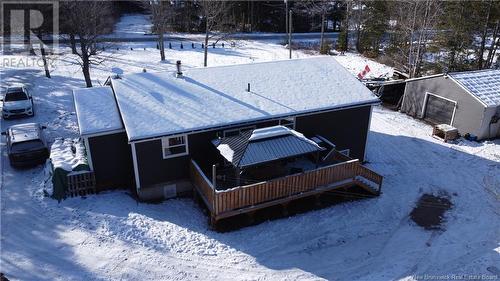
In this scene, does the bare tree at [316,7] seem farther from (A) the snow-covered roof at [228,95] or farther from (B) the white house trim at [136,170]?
(B) the white house trim at [136,170]

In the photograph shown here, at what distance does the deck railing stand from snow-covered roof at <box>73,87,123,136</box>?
352 cm

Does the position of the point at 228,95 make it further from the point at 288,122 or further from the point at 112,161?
the point at 112,161

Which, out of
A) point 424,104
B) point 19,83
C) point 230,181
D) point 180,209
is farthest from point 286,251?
point 19,83

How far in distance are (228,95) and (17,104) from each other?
13483 millimetres

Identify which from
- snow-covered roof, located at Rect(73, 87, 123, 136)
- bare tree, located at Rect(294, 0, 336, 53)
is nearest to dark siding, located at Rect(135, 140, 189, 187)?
snow-covered roof, located at Rect(73, 87, 123, 136)

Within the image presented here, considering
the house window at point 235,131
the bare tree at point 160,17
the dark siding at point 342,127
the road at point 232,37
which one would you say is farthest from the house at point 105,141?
the road at point 232,37

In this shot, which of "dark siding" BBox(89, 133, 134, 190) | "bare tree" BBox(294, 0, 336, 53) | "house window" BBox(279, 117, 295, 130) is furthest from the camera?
"bare tree" BBox(294, 0, 336, 53)

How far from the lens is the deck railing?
46.0 ft

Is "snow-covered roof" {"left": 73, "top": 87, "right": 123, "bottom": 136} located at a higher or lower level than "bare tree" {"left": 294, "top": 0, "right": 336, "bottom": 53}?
lower

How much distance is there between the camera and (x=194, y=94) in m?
16.9

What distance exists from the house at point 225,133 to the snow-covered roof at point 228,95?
4 centimetres

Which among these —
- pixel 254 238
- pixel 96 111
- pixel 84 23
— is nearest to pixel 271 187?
pixel 254 238

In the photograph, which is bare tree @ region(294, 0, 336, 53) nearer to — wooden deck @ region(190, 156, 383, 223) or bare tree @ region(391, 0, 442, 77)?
bare tree @ region(391, 0, 442, 77)

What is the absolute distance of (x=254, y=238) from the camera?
14125mm
